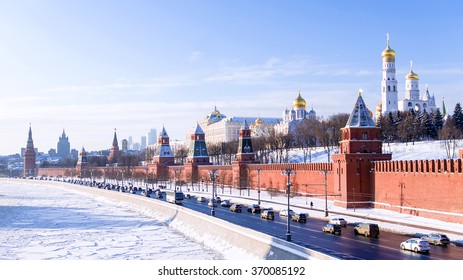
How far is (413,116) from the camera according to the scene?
3108 inches

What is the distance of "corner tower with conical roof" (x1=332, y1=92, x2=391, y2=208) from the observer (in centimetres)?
4194

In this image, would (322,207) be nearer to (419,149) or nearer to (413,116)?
(419,149)

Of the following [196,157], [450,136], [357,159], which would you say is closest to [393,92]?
[450,136]

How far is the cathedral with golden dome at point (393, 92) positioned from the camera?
322 ft

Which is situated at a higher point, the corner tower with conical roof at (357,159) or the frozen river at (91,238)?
the corner tower with conical roof at (357,159)

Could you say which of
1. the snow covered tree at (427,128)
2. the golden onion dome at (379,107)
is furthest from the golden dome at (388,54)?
the snow covered tree at (427,128)

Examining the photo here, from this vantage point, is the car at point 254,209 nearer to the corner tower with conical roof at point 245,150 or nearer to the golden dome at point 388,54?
the corner tower with conical roof at point 245,150

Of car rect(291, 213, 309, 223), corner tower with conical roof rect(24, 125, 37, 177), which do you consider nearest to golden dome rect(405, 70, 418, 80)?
car rect(291, 213, 309, 223)

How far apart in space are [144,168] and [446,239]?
80187mm

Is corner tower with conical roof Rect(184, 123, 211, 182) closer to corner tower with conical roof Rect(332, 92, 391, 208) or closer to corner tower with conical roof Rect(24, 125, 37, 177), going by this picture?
corner tower with conical roof Rect(332, 92, 391, 208)

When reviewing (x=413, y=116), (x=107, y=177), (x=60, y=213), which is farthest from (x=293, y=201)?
(x=107, y=177)

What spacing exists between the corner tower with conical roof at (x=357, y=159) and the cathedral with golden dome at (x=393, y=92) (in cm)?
5333

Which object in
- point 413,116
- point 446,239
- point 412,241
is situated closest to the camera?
point 412,241

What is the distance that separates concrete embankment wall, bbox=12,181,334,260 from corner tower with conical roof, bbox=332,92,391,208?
39.4 ft
